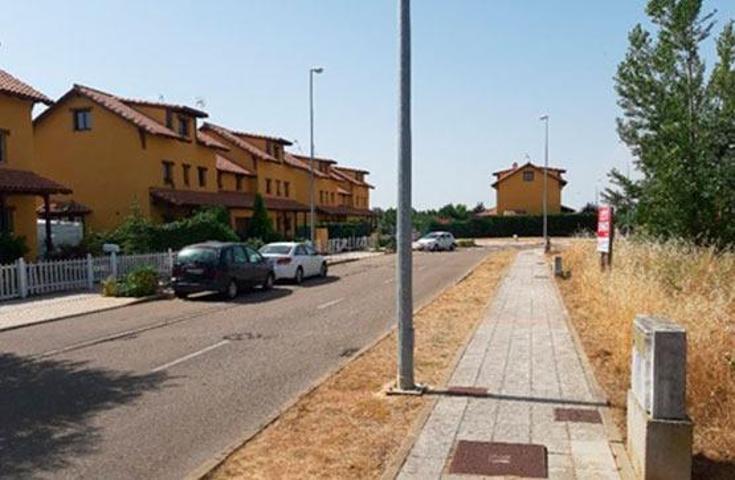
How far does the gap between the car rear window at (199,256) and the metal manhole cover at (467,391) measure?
12.6 m

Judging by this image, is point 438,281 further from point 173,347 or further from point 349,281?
point 173,347

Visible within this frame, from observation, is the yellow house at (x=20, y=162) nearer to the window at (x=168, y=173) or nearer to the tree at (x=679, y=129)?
the window at (x=168, y=173)

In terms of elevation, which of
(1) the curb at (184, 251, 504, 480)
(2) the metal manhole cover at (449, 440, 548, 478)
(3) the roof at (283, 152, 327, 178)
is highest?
(3) the roof at (283, 152, 327, 178)

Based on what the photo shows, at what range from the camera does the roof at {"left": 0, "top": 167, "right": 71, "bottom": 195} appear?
22703 mm

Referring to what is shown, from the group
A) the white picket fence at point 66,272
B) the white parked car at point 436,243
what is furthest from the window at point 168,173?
the white parked car at point 436,243

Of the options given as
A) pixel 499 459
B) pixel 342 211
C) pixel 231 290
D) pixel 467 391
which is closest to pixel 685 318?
pixel 467 391

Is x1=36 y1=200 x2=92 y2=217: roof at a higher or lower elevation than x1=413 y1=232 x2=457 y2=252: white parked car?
higher

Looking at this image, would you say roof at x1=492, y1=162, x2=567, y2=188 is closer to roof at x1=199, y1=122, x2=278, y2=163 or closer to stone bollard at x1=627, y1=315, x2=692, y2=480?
roof at x1=199, y1=122, x2=278, y2=163

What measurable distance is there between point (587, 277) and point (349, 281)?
10141 mm

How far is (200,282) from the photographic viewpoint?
62.0 ft

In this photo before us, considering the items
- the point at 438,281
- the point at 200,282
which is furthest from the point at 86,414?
the point at 438,281

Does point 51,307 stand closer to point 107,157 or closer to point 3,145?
point 3,145

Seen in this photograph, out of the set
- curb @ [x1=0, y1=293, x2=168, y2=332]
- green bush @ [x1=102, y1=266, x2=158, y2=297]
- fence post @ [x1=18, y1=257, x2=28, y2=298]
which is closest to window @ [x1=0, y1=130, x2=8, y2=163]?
fence post @ [x1=18, y1=257, x2=28, y2=298]

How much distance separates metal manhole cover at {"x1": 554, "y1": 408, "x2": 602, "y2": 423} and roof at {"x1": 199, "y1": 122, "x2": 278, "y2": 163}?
144 ft
